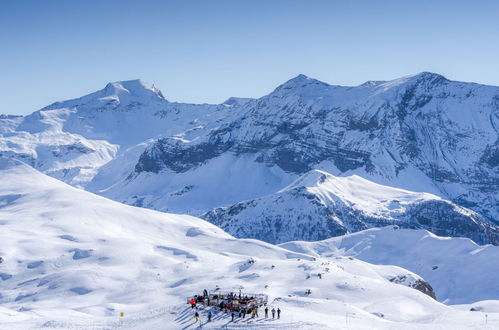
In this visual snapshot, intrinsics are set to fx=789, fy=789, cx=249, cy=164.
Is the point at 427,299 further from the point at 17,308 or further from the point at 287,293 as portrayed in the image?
the point at 17,308

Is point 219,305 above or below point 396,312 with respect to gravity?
above

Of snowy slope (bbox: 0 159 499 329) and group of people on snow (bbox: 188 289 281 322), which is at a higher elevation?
group of people on snow (bbox: 188 289 281 322)

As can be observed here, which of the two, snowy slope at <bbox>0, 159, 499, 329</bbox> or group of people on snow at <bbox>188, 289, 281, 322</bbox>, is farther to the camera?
snowy slope at <bbox>0, 159, 499, 329</bbox>

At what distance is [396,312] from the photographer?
136 m

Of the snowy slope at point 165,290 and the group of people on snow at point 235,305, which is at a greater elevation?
the group of people on snow at point 235,305

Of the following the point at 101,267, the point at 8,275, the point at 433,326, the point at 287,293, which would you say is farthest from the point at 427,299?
the point at 8,275

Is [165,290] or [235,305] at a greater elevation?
[235,305]

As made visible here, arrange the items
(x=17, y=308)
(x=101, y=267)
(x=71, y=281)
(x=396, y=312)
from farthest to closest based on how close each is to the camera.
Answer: (x=101, y=267) < (x=71, y=281) < (x=17, y=308) < (x=396, y=312)

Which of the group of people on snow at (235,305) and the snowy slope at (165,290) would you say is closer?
the group of people on snow at (235,305)

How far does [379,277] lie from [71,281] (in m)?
77.0

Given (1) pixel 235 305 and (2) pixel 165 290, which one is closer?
(1) pixel 235 305

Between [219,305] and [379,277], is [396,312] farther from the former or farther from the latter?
[379,277]

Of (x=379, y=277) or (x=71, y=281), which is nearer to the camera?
(x=71, y=281)

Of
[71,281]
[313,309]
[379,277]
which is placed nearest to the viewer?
[313,309]
